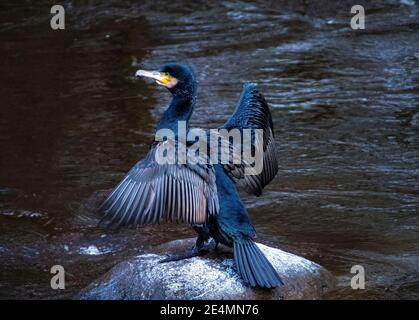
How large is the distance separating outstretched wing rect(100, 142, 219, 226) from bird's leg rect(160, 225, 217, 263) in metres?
0.20

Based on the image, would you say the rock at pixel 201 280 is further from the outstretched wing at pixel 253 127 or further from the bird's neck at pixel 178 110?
the bird's neck at pixel 178 110

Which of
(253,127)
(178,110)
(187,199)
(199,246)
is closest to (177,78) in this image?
(178,110)

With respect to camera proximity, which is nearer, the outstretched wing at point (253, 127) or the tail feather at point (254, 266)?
the tail feather at point (254, 266)

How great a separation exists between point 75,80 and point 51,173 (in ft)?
8.50

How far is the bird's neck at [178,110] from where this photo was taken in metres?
5.07

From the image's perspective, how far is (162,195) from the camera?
4543 millimetres

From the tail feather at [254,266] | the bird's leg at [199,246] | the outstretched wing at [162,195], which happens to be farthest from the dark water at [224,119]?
the outstretched wing at [162,195]

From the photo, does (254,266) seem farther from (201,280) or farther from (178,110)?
(178,110)

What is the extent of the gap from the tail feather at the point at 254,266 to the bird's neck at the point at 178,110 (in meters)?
0.87

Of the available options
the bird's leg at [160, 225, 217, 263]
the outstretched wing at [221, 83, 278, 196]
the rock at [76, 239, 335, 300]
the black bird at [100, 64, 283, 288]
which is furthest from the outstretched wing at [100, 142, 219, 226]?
the outstretched wing at [221, 83, 278, 196]

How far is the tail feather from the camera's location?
4.54 meters

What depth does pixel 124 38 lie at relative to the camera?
37.3 feet

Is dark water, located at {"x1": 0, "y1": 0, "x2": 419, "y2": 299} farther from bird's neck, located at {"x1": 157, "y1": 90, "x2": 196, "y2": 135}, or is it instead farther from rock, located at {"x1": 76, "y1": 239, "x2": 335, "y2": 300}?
bird's neck, located at {"x1": 157, "y1": 90, "x2": 196, "y2": 135}

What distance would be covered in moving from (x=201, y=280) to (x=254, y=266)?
0.32 metres
